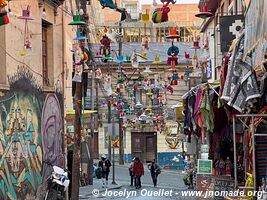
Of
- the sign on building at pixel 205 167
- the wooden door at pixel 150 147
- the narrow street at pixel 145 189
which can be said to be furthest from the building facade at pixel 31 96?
the wooden door at pixel 150 147

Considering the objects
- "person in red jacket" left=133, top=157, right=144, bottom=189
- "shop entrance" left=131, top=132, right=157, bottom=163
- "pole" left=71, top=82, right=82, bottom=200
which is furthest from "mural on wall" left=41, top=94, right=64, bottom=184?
"shop entrance" left=131, top=132, right=157, bottom=163

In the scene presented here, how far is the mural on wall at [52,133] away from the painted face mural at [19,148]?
609mm

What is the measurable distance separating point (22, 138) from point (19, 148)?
1.12 ft

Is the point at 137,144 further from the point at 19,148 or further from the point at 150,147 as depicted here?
the point at 19,148

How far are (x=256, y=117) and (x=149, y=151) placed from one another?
1878 inches

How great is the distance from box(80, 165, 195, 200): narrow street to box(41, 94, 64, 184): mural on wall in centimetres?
395

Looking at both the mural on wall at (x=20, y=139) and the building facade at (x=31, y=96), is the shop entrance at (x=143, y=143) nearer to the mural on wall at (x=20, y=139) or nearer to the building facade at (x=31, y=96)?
the building facade at (x=31, y=96)

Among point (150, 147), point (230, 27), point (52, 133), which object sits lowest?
point (150, 147)

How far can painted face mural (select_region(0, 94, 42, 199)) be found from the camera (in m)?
16.5

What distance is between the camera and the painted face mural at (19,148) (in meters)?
16.5

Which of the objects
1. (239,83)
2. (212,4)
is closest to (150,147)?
(212,4)

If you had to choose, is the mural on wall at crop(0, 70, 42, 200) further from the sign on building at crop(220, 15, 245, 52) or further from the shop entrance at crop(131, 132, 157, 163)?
the shop entrance at crop(131, 132, 157, 163)

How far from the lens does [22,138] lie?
1778 cm

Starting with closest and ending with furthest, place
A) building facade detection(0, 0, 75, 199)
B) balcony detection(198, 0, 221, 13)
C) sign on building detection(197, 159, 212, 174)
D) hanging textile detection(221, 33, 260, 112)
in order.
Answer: hanging textile detection(221, 33, 260, 112) → building facade detection(0, 0, 75, 199) → sign on building detection(197, 159, 212, 174) → balcony detection(198, 0, 221, 13)
